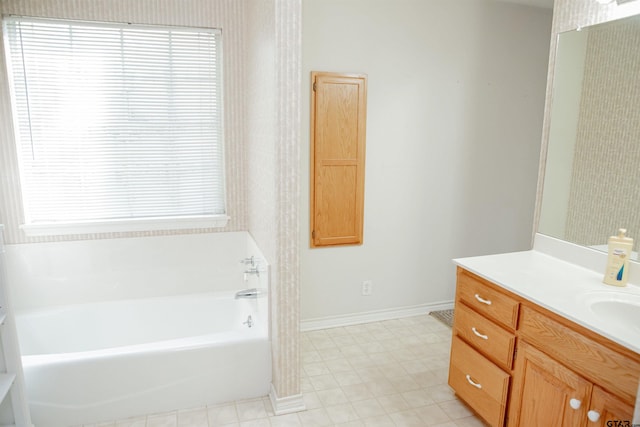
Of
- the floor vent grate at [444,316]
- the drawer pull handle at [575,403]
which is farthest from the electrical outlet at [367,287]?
the drawer pull handle at [575,403]

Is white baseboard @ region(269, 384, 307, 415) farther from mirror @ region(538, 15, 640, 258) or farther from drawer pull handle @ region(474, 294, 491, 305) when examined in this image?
mirror @ region(538, 15, 640, 258)

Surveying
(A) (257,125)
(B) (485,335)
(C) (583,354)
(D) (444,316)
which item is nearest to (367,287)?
(D) (444,316)

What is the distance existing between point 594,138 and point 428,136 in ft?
4.29

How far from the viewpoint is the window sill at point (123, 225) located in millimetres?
2652

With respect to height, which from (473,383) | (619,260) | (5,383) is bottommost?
(473,383)

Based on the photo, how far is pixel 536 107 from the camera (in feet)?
11.5

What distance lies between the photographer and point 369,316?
11.1 feet

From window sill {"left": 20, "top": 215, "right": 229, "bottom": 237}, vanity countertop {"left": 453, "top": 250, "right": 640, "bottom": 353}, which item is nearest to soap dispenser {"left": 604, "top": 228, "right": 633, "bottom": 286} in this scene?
vanity countertop {"left": 453, "top": 250, "right": 640, "bottom": 353}

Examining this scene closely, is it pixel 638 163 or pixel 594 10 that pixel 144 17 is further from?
pixel 638 163

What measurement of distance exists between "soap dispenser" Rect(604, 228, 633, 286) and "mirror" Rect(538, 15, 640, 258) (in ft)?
0.20

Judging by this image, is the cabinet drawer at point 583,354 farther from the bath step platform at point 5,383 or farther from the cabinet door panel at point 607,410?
the bath step platform at point 5,383

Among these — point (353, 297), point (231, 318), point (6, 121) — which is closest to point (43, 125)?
point (6, 121)

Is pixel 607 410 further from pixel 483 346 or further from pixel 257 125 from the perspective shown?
pixel 257 125

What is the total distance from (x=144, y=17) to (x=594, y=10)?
2.43 meters
